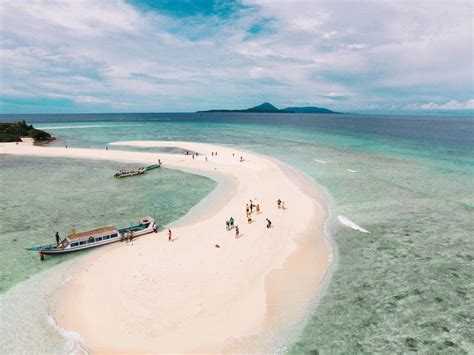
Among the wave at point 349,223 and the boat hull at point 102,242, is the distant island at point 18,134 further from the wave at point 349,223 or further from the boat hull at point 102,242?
the wave at point 349,223

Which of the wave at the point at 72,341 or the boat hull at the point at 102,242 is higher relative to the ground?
the boat hull at the point at 102,242

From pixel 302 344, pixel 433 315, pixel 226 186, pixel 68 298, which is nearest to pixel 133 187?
pixel 226 186

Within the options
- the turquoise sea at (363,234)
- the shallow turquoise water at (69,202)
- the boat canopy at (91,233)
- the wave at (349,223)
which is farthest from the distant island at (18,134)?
the wave at (349,223)

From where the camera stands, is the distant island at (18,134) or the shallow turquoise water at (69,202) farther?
the distant island at (18,134)

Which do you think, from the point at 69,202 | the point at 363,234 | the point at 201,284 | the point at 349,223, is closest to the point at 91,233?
the point at 201,284

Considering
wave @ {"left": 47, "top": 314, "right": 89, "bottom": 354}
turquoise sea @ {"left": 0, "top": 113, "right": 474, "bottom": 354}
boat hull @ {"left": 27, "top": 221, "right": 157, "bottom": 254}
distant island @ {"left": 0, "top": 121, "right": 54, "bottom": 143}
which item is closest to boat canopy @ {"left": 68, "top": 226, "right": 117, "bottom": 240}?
boat hull @ {"left": 27, "top": 221, "right": 157, "bottom": 254}
